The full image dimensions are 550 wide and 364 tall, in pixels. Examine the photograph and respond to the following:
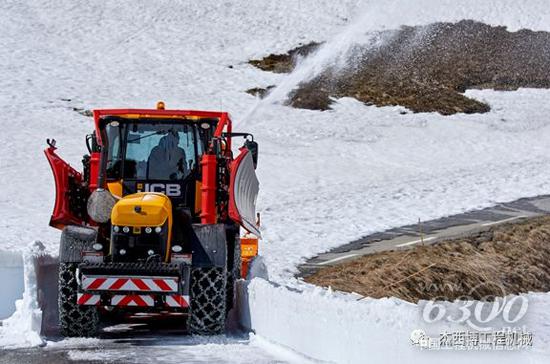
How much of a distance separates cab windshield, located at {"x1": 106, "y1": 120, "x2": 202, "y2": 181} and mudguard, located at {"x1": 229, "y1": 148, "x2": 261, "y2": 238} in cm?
57

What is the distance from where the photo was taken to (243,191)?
1215 cm

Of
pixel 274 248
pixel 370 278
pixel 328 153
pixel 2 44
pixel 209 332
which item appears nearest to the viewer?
pixel 209 332

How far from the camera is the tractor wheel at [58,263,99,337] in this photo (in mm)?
10375

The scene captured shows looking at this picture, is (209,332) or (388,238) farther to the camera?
(388,238)

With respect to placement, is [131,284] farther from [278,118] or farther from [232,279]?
[278,118]

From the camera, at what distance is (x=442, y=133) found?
35125mm

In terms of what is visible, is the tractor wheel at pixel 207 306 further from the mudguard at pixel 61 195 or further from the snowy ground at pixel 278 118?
the mudguard at pixel 61 195

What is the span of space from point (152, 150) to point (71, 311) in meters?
2.35

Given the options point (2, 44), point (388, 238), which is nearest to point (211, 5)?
point (2, 44)

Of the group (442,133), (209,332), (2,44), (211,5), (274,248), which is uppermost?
(211,5)

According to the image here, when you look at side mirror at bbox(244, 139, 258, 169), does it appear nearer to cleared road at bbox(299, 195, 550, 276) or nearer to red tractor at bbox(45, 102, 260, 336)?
red tractor at bbox(45, 102, 260, 336)

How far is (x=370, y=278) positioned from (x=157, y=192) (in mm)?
4136

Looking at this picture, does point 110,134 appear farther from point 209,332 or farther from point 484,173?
A: point 484,173

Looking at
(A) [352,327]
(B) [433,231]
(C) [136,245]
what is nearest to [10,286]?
(C) [136,245]
